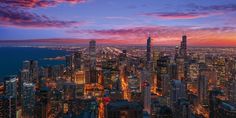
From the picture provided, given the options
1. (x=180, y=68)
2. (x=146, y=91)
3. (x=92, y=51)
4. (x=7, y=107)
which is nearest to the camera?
(x=7, y=107)

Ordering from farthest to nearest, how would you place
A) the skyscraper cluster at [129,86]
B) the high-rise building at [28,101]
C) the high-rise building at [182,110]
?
the high-rise building at [28,101]
the skyscraper cluster at [129,86]
the high-rise building at [182,110]

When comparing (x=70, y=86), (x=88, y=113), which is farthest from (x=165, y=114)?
(x=70, y=86)

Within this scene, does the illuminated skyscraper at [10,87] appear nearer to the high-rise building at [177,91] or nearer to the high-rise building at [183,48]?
the high-rise building at [177,91]

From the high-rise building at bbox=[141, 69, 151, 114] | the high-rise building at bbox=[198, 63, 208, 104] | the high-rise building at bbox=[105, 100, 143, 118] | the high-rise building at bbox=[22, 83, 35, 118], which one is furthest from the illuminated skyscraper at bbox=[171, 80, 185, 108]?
the high-rise building at bbox=[22, 83, 35, 118]

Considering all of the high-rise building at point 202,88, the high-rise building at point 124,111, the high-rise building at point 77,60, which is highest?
the high-rise building at point 77,60

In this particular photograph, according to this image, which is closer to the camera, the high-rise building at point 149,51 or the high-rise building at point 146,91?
the high-rise building at point 146,91

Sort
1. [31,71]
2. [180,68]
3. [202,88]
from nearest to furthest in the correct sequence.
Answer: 1. [202,88]
2. [31,71]
3. [180,68]

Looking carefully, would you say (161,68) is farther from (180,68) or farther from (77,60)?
(77,60)

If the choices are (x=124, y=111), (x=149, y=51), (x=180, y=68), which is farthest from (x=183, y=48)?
(x=124, y=111)

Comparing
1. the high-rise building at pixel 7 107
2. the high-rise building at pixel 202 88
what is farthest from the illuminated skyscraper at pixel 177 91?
the high-rise building at pixel 7 107

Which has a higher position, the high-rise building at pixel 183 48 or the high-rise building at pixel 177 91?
the high-rise building at pixel 183 48

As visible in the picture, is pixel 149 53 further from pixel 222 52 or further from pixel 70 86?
pixel 70 86

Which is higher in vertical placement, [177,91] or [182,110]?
[177,91]
